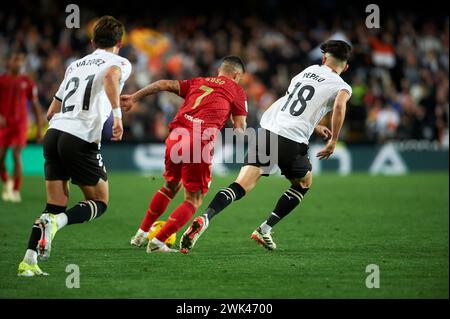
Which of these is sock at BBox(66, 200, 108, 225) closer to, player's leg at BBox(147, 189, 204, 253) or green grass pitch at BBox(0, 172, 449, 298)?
green grass pitch at BBox(0, 172, 449, 298)

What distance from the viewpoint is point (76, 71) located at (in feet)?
24.2

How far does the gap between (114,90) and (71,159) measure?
0.73 m

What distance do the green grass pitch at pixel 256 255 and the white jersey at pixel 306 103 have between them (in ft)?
4.41

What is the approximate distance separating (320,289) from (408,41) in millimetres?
21229

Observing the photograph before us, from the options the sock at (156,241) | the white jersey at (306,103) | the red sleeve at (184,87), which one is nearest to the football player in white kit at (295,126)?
the white jersey at (306,103)

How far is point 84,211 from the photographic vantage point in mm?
7309

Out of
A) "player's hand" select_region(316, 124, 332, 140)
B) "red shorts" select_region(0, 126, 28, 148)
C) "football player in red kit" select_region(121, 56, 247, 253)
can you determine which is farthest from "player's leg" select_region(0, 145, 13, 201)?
"player's hand" select_region(316, 124, 332, 140)

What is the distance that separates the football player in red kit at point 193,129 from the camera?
8383mm

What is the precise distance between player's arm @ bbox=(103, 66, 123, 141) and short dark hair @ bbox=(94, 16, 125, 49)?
36 cm

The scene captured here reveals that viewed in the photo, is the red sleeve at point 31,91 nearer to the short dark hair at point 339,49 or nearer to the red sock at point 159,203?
the red sock at point 159,203

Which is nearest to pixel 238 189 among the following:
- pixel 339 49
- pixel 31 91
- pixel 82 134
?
pixel 339 49

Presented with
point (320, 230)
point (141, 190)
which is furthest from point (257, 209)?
point (141, 190)
